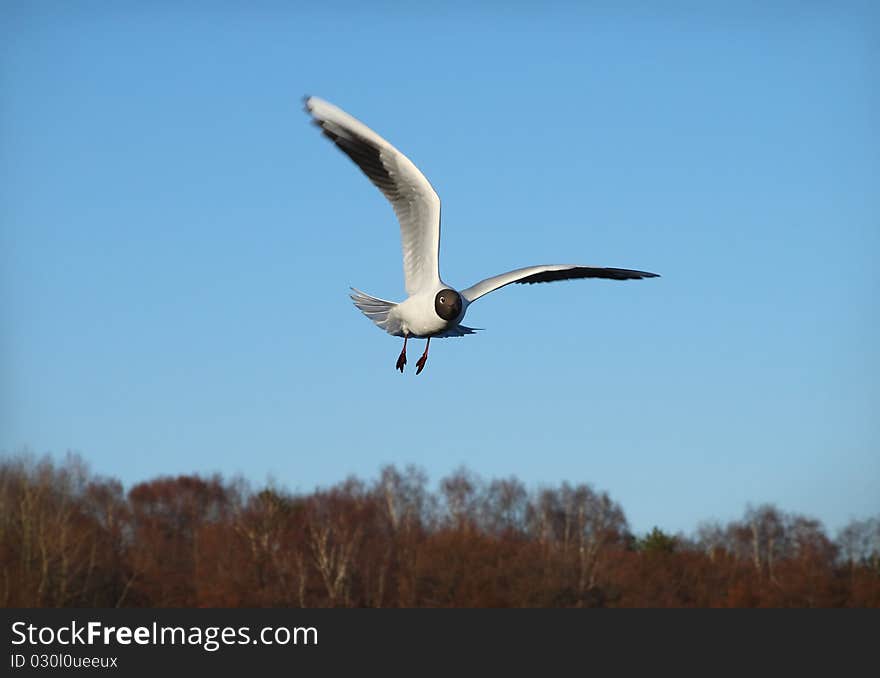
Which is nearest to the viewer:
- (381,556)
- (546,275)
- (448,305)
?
(448,305)

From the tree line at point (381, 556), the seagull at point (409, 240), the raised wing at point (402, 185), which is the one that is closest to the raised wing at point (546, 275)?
the seagull at point (409, 240)

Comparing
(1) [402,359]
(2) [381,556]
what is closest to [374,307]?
(1) [402,359]

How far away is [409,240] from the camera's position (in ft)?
46.7

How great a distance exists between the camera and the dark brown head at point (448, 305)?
13641mm

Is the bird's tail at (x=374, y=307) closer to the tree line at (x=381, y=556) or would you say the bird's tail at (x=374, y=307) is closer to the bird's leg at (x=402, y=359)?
the bird's leg at (x=402, y=359)

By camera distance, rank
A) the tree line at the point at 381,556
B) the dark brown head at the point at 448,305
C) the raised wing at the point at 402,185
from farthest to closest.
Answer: the tree line at the point at 381,556 < the dark brown head at the point at 448,305 < the raised wing at the point at 402,185

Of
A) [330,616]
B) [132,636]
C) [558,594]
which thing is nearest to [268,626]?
[132,636]

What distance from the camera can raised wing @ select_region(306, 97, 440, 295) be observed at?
13281mm

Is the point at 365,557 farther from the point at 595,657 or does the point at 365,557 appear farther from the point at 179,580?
the point at 595,657

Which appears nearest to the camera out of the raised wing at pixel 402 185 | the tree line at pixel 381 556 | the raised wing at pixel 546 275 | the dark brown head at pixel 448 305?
the raised wing at pixel 402 185

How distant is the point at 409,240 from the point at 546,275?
200 centimetres

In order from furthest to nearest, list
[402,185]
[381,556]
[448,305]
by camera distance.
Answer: [381,556] < [402,185] < [448,305]

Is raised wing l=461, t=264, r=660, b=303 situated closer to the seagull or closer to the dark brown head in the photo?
the seagull

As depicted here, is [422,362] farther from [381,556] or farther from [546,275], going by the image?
[381,556]
